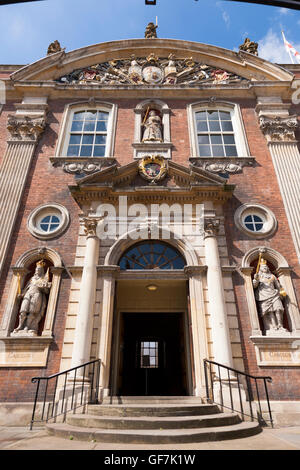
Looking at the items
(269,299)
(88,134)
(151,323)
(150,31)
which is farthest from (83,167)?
(150,31)

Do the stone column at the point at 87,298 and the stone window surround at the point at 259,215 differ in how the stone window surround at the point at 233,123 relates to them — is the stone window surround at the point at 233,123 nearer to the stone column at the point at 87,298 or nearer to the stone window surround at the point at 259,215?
the stone window surround at the point at 259,215

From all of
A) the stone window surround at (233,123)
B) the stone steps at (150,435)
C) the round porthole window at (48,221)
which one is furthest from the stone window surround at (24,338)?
the stone window surround at (233,123)

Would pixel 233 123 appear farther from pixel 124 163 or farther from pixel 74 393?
pixel 74 393

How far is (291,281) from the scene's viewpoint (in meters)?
8.55

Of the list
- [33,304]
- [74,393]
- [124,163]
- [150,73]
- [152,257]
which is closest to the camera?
[74,393]

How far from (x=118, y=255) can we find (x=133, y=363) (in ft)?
19.2

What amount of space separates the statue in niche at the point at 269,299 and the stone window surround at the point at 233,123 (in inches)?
187

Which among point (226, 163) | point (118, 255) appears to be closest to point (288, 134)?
point (226, 163)

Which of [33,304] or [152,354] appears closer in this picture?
[33,304]

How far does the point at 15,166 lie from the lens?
10.7 meters

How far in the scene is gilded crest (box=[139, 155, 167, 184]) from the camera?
1017 cm

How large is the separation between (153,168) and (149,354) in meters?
7.87

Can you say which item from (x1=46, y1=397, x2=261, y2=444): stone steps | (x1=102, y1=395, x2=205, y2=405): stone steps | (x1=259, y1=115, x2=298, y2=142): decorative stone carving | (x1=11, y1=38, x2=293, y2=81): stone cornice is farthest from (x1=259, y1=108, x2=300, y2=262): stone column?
(x1=46, y1=397, x2=261, y2=444): stone steps

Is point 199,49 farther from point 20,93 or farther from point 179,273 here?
point 179,273
